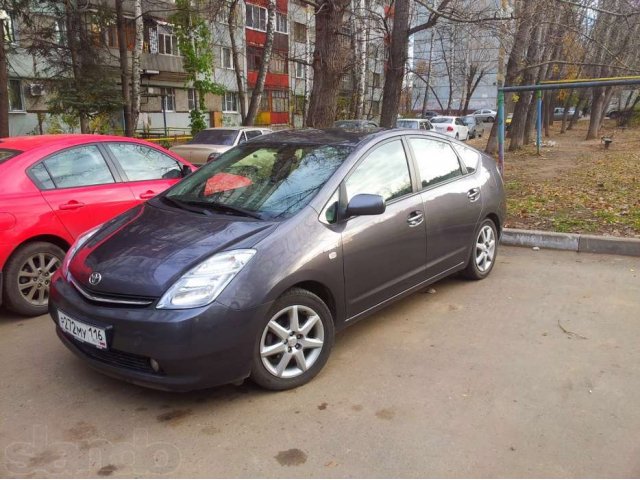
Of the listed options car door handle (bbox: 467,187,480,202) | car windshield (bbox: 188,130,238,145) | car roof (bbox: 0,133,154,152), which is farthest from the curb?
car windshield (bbox: 188,130,238,145)

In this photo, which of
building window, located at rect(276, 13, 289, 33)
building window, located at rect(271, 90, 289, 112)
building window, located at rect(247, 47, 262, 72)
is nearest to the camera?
building window, located at rect(247, 47, 262, 72)

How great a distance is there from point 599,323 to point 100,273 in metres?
3.72

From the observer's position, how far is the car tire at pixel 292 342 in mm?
3146

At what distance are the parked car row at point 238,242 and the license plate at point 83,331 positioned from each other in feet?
0.04

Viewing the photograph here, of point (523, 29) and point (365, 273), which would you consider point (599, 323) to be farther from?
point (523, 29)

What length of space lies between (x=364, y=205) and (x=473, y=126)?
35.5 meters

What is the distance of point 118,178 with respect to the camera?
210 inches

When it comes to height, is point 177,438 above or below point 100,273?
below

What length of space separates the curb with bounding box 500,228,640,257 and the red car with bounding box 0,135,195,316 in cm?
429

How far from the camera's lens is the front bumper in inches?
112

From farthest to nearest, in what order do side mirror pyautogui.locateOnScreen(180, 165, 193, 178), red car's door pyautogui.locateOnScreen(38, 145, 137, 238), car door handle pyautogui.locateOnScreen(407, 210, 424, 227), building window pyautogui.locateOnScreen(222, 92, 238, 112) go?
building window pyautogui.locateOnScreen(222, 92, 238, 112)
side mirror pyautogui.locateOnScreen(180, 165, 193, 178)
red car's door pyautogui.locateOnScreen(38, 145, 137, 238)
car door handle pyautogui.locateOnScreen(407, 210, 424, 227)

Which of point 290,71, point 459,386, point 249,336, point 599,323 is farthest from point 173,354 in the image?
point 290,71

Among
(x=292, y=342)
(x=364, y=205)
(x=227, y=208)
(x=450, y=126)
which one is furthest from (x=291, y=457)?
(x=450, y=126)

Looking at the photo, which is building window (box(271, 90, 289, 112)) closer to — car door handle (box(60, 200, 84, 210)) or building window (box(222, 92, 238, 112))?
building window (box(222, 92, 238, 112))
